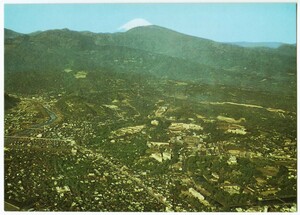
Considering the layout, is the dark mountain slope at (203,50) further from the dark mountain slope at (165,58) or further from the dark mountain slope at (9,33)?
the dark mountain slope at (9,33)

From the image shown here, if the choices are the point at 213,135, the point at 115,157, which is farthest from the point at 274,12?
the point at 115,157

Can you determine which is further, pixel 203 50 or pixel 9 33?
pixel 203 50

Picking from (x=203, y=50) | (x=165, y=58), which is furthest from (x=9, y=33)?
(x=203, y=50)

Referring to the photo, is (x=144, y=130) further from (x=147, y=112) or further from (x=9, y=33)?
(x=9, y=33)

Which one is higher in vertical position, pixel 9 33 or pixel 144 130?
pixel 9 33

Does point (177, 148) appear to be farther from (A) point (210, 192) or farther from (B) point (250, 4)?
(B) point (250, 4)

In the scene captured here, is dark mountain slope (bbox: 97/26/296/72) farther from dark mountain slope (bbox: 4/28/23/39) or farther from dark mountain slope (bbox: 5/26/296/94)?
dark mountain slope (bbox: 4/28/23/39)

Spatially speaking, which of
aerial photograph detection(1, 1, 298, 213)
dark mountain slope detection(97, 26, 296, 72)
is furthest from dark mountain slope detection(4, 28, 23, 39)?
dark mountain slope detection(97, 26, 296, 72)

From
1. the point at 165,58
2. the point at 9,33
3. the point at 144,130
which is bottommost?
the point at 144,130

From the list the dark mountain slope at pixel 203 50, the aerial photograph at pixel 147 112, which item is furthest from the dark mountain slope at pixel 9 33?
the dark mountain slope at pixel 203 50

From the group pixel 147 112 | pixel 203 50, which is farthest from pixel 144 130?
pixel 203 50
